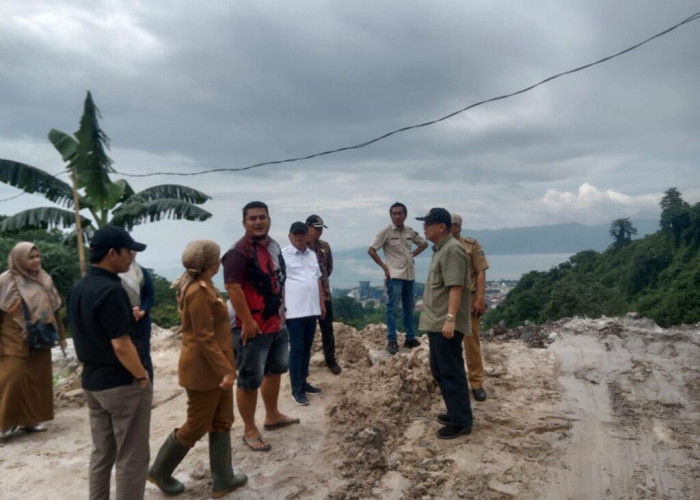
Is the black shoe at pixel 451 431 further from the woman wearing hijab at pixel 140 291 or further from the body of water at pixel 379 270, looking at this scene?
the woman wearing hijab at pixel 140 291

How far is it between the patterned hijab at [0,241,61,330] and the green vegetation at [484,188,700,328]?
59.2 feet

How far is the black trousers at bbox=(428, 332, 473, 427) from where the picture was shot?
374cm

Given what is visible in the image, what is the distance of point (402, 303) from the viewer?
5957 mm

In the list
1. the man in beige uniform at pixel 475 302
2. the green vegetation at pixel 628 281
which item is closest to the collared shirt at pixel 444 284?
the man in beige uniform at pixel 475 302

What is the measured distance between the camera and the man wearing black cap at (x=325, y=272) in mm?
5125

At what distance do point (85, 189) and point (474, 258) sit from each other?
925 centimetres

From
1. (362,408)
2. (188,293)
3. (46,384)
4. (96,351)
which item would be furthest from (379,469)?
(46,384)

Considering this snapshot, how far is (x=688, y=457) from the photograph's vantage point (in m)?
3.41

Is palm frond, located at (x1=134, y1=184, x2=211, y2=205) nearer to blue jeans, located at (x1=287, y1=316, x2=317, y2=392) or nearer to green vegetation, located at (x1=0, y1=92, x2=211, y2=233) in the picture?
green vegetation, located at (x1=0, y1=92, x2=211, y2=233)

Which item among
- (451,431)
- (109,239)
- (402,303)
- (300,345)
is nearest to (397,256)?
(402,303)

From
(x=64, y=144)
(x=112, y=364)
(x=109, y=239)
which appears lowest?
(x=112, y=364)

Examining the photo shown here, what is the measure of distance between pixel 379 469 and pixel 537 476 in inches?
43.3

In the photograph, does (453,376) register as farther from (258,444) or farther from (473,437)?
(258,444)

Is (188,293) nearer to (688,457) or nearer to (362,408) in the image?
(362,408)
